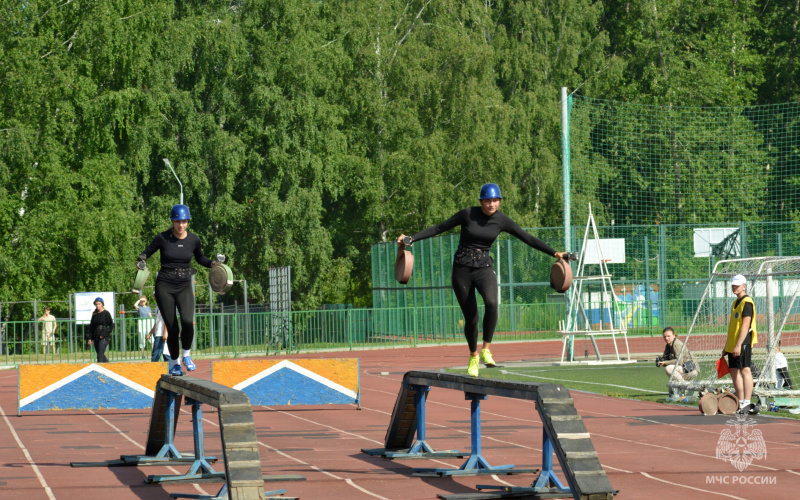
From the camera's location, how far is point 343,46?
49.9 m

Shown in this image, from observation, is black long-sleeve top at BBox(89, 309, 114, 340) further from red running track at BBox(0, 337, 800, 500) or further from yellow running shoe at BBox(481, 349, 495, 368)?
yellow running shoe at BBox(481, 349, 495, 368)

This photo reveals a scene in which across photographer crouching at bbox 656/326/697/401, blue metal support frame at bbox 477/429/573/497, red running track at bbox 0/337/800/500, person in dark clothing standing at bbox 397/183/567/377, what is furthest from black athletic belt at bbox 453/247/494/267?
photographer crouching at bbox 656/326/697/401

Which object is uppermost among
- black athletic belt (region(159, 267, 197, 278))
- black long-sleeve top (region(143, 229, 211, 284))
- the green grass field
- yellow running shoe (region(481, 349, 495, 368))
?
black long-sleeve top (region(143, 229, 211, 284))

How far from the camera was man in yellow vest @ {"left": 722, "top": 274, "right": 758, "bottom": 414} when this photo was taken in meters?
15.1

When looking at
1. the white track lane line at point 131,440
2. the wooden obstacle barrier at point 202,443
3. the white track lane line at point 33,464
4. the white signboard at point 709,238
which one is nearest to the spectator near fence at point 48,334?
the white track lane line at point 131,440

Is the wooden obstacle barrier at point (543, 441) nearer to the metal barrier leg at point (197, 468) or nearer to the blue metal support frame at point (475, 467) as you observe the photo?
the blue metal support frame at point (475, 467)

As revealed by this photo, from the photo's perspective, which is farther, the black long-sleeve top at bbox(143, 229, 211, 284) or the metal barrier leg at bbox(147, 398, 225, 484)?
the black long-sleeve top at bbox(143, 229, 211, 284)

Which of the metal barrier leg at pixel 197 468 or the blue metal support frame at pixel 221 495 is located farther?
the metal barrier leg at pixel 197 468

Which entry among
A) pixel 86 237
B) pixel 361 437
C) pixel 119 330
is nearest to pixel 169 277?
pixel 361 437

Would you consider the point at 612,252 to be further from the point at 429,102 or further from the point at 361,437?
the point at 361,437

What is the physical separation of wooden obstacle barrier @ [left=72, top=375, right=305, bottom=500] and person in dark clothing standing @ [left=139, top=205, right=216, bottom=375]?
22.9 inches

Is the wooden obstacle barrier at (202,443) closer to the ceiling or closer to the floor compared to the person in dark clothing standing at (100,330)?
closer to the floor

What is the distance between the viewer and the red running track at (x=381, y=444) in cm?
A: 1010

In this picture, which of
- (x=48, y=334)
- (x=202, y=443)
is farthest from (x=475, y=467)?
(x=48, y=334)
